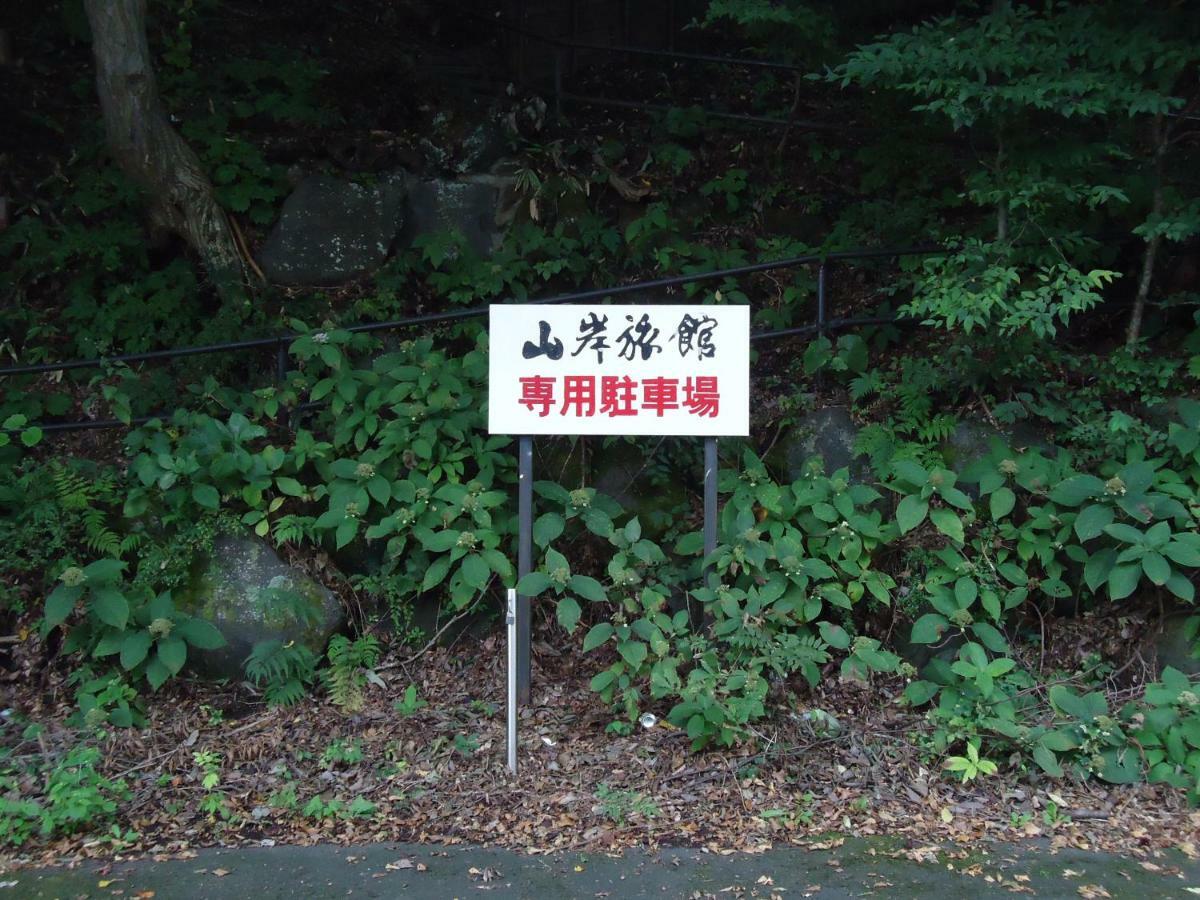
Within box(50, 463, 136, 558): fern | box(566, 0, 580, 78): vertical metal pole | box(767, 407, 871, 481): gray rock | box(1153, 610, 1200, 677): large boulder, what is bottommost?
box(1153, 610, 1200, 677): large boulder

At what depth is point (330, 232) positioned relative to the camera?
774cm

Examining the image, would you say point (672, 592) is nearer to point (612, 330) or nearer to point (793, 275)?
point (612, 330)

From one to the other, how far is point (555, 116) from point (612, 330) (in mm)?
4887

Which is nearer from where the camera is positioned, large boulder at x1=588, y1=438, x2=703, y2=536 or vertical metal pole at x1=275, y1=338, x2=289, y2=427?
large boulder at x1=588, y1=438, x2=703, y2=536

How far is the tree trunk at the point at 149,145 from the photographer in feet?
21.9

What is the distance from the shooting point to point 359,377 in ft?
19.2

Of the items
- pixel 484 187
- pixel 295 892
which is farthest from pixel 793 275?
pixel 295 892

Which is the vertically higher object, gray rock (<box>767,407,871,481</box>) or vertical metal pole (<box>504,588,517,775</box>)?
gray rock (<box>767,407,871,481</box>)

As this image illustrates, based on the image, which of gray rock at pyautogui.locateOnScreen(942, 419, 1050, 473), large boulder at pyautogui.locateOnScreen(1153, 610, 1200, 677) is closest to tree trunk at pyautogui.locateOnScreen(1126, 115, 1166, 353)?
gray rock at pyautogui.locateOnScreen(942, 419, 1050, 473)

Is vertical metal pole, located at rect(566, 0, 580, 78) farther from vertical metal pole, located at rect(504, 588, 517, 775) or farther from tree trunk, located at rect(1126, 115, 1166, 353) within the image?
vertical metal pole, located at rect(504, 588, 517, 775)

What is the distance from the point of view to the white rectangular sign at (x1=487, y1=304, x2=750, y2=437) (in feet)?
15.9

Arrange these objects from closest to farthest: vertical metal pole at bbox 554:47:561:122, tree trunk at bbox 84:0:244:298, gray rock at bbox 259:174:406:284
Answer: tree trunk at bbox 84:0:244:298
gray rock at bbox 259:174:406:284
vertical metal pole at bbox 554:47:561:122

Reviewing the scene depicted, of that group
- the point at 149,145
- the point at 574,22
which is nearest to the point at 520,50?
the point at 574,22

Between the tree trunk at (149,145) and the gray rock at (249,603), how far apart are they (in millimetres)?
2649
